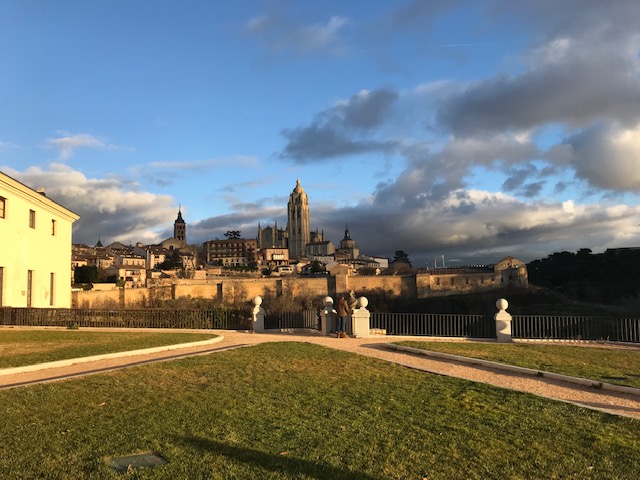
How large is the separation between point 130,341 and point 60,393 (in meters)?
8.43

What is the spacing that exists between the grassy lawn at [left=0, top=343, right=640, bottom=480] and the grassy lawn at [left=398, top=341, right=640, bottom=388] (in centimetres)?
310

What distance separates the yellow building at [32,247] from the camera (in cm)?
2592

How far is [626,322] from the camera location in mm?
17922

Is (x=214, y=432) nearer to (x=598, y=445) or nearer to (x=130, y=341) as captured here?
(x=598, y=445)

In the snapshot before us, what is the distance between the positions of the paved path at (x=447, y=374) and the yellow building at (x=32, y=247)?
16.9 metres

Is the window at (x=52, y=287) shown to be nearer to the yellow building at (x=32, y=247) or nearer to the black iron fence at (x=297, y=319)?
the yellow building at (x=32, y=247)

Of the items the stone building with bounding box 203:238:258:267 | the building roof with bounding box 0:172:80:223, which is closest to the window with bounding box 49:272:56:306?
the building roof with bounding box 0:172:80:223

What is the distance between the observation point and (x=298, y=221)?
194m

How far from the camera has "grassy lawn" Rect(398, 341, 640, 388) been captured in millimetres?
10211

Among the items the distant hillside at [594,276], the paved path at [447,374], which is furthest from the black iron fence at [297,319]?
Result: the distant hillside at [594,276]

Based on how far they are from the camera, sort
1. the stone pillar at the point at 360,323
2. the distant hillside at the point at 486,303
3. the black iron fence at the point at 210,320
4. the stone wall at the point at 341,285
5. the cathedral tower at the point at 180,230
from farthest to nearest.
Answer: the cathedral tower at the point at 180,230 < the stone wall at the point at 341,285 < the distant hillside at the point at 486,303 < the black iron fence at the point at 210,320 < the stone pillar at the point at 360,323

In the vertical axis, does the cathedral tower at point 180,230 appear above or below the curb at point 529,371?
above

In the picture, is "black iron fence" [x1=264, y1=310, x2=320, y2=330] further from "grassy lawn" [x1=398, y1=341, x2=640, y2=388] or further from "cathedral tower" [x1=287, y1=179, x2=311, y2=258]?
"cathedral tower" [x1=287, y1=179, x2=311, y2=258]

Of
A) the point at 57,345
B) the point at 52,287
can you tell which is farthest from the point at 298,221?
the point at 57,345
